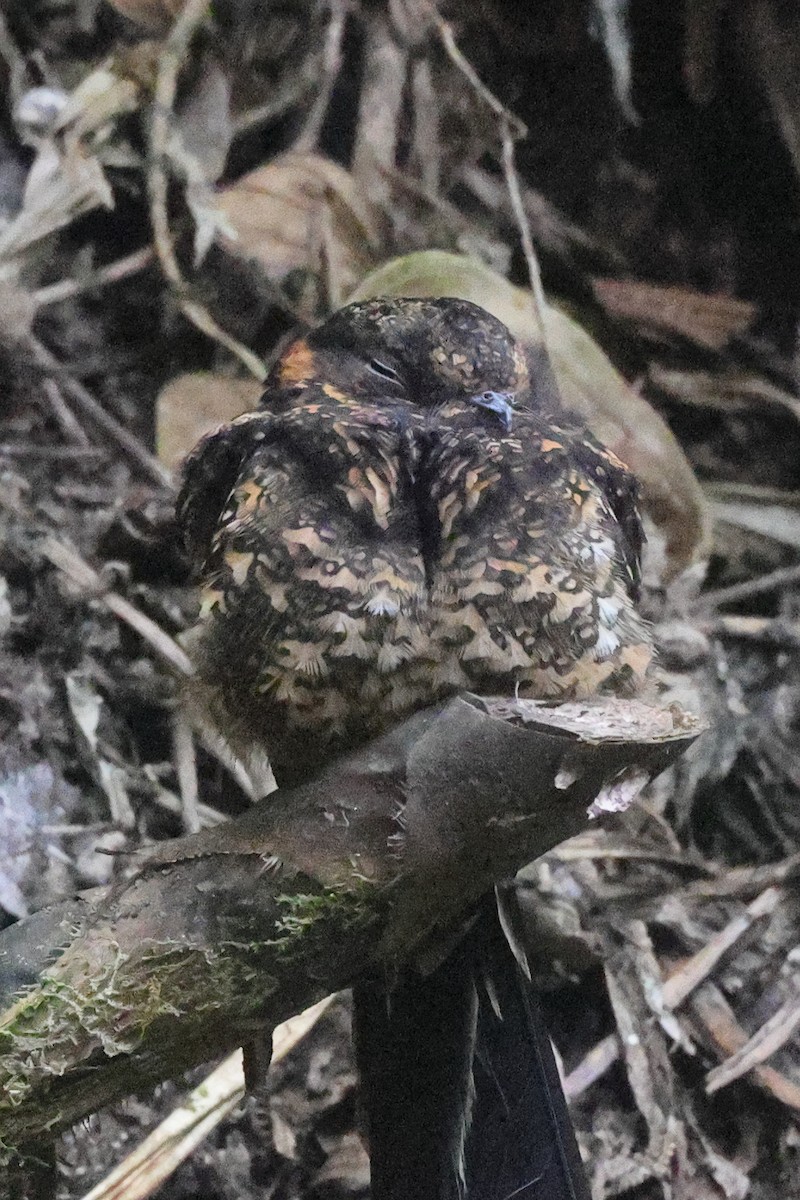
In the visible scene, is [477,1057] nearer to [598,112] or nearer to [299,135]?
[299,135]

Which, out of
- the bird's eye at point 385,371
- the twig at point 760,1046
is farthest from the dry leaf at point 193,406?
the twig at point 760,1046

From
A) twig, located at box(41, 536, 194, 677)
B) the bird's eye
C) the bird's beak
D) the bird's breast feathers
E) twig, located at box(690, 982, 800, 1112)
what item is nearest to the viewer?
the bird's breast feathers

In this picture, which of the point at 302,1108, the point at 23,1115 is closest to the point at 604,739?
the point at 23,1115

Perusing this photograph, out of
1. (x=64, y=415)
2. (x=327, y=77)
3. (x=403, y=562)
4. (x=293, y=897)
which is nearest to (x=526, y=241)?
(x=327, y=77)

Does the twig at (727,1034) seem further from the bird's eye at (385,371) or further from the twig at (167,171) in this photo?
the twig at (167,171)

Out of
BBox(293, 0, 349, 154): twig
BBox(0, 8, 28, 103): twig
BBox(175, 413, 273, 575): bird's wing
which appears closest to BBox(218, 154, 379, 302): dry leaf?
BBox(293, 0, 349, 154): twig

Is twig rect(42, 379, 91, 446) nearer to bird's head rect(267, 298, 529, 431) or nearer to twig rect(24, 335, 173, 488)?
twig rect(24, 335, 173, 488)
